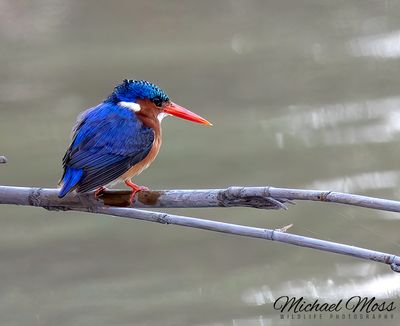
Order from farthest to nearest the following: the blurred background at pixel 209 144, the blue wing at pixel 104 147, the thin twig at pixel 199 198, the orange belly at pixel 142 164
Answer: the blurred background at pixel 209 144 → the orange belly at pixel 142 164 → the blue wing at pixel 104 147 → the thin twig at pixel 199 198

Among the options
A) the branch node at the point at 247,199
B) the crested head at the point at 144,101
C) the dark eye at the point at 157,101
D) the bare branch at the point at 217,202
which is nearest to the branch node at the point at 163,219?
the bare branch at the point at 217,202

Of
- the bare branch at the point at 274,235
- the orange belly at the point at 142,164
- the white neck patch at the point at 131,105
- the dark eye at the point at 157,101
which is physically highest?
the dark eye at the point at 157,101

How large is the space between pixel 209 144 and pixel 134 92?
179cm

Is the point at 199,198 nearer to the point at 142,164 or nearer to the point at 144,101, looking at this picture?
the point at 142,164

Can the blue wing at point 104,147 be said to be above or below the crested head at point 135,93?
below

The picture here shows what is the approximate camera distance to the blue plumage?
9.75 feet

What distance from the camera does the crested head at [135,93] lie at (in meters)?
3.36

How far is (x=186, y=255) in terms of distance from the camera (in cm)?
420

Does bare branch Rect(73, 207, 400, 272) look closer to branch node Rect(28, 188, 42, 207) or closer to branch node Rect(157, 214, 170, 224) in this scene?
branch node Rect(157, 214, 170, 224)

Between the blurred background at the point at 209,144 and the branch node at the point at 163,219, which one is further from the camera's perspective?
the blurred background at the point at 209,144

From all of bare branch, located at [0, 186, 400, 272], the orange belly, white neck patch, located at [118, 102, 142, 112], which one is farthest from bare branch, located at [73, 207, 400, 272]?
white neck patch, located at [118, 102, 142, 112]

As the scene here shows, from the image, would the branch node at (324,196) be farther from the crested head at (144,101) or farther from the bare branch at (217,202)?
the crested head at (144,101)

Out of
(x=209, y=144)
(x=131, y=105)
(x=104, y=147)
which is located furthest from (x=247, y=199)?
(x=209, y=144)

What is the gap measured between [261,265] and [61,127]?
5.59 ft
